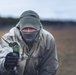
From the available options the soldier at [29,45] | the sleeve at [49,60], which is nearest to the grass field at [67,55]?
the sleeve at [49,60]

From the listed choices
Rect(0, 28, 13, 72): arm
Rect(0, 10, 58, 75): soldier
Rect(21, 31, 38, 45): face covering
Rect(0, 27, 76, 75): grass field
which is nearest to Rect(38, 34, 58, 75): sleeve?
Rect(0, 10, 58, 75): soldier

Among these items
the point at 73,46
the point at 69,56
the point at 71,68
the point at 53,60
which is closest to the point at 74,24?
the point at 73,46

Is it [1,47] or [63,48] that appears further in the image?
[63,48]

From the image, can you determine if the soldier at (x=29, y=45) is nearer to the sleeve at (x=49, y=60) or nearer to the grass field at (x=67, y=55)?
the sleeve at (x=49, y=60)

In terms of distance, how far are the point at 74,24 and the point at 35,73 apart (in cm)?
3645

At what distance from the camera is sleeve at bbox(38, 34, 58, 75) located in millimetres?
10695

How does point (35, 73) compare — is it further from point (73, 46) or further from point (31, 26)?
point (73, 46)

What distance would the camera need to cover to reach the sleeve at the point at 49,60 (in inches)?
421

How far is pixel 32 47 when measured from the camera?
408 inches

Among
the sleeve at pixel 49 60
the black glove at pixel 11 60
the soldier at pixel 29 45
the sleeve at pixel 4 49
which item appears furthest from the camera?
the sleeve at pixel 49 60

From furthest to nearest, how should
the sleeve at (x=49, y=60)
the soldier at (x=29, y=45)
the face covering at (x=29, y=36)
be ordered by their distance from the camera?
the sleeve at (x=49, y=60), the face covering at (x=29, y=36), the soldier at (x=29, y=45)

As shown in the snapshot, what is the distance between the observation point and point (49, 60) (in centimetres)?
1083

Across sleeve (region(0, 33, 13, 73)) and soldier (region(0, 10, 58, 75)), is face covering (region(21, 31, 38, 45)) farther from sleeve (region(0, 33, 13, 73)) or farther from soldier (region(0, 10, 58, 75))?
sleeve (region(0, 33, 13, 73))

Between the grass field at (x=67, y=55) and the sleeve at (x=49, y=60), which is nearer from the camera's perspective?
the sleeve at (x=49, y=60)
